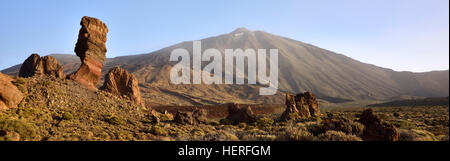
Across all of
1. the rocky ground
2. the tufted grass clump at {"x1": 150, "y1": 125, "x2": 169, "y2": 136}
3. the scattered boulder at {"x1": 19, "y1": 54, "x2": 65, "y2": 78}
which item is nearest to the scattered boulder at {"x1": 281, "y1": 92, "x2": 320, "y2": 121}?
the rocky ground

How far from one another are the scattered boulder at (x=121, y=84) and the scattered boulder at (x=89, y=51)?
2.39 meters

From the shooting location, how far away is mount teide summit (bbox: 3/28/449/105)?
287 feet

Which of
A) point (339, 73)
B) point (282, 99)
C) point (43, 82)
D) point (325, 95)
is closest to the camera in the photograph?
point (43, 82)

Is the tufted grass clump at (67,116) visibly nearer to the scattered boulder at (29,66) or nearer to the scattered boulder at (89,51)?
the scattered boulder at (89,51)

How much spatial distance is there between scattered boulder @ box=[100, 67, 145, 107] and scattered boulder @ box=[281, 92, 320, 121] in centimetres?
1701

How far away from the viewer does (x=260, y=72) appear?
13925 cm

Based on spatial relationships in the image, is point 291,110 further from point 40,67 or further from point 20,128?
point 40,67

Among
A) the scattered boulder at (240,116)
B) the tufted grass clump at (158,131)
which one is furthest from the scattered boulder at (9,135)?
the scattered boulder at (240,116)

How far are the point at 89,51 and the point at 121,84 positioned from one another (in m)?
5.48

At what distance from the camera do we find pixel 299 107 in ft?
87.8

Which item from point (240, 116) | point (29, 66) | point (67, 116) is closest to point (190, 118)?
point (240, 116)
